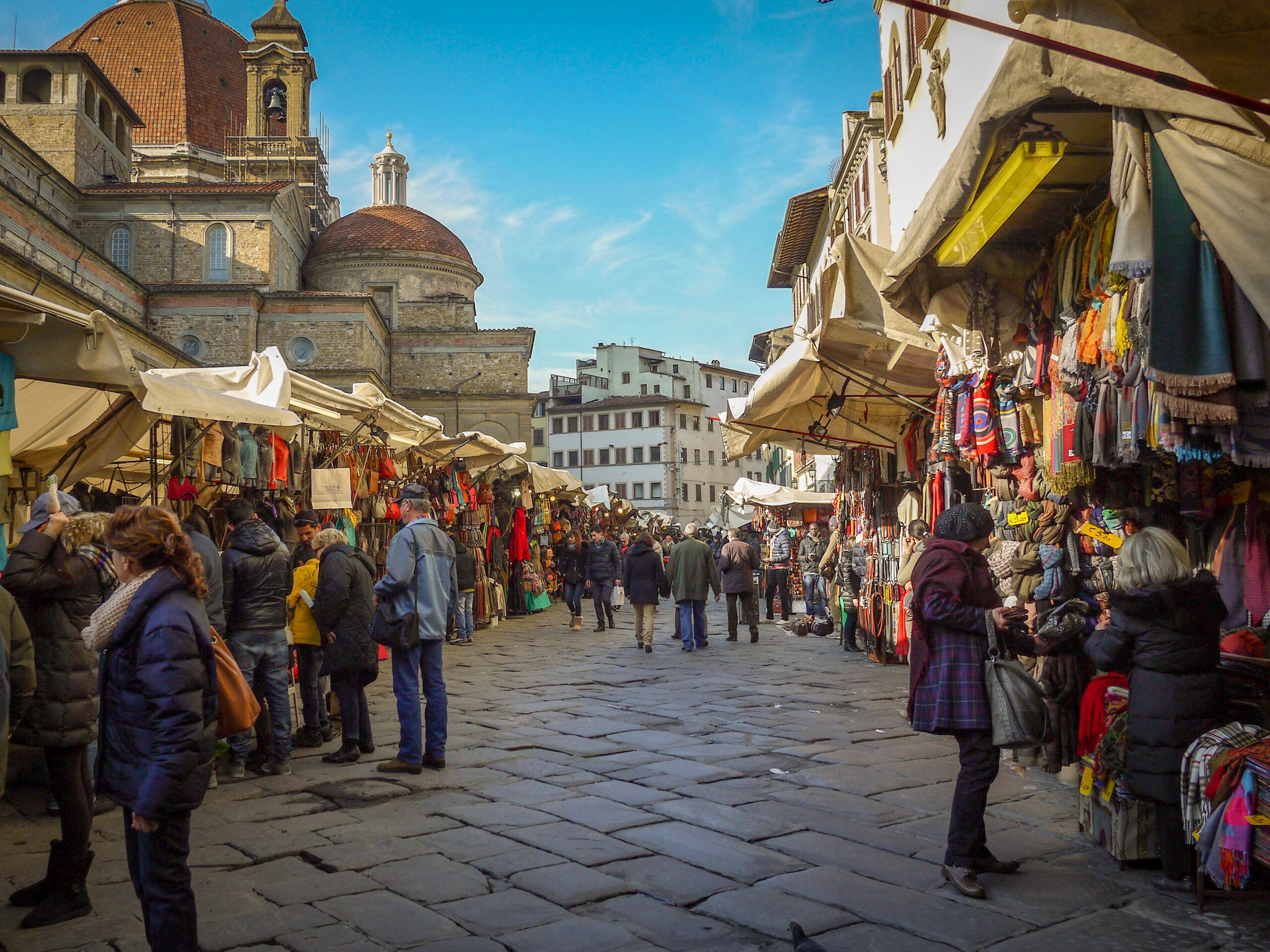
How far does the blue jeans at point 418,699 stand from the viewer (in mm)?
6164

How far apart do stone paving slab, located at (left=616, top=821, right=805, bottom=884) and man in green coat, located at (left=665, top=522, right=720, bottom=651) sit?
27.6 feet

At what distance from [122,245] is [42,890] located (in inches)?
1499

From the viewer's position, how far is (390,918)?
3793mm

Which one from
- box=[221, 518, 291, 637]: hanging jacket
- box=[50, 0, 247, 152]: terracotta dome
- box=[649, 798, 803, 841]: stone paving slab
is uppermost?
box=[50, 0, 247, 152]: terracotta dome

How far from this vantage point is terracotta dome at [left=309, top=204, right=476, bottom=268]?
44156 millimetres

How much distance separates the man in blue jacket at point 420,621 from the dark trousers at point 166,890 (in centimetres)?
296

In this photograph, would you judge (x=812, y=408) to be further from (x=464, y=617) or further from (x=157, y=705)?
(x=157, y=705)

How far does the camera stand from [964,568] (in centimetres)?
418

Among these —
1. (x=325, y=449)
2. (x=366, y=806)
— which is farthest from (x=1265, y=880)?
(x=325, y=449)

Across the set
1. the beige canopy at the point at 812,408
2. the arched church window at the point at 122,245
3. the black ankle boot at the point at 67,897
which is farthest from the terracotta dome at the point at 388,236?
the black ankle boot at the point at 67,897

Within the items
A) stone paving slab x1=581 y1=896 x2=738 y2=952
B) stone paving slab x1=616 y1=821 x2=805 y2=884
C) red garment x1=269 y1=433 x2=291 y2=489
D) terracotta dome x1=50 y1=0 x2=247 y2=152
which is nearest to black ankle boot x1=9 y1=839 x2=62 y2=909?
stone paving slab x1=581 y1=896 x2=738 y2=952

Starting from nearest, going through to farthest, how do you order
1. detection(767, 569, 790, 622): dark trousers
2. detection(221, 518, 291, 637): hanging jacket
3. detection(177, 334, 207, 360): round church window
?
1. detection(221, 518, 291, 637): hanging jacket
2. detection(767, 569, 790, 622): dark trousers
3. detection(177, 334, 207, 360): round church window

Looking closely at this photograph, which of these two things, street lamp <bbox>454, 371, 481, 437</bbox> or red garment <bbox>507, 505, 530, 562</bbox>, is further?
street lamp <bbox>454, 371, 481, 437</bbox>

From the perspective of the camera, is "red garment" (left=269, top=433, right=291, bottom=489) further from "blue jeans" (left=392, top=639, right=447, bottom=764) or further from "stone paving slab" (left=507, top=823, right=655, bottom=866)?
"stone paving slab" (left=507, top=823, right=655, bottom=866)
